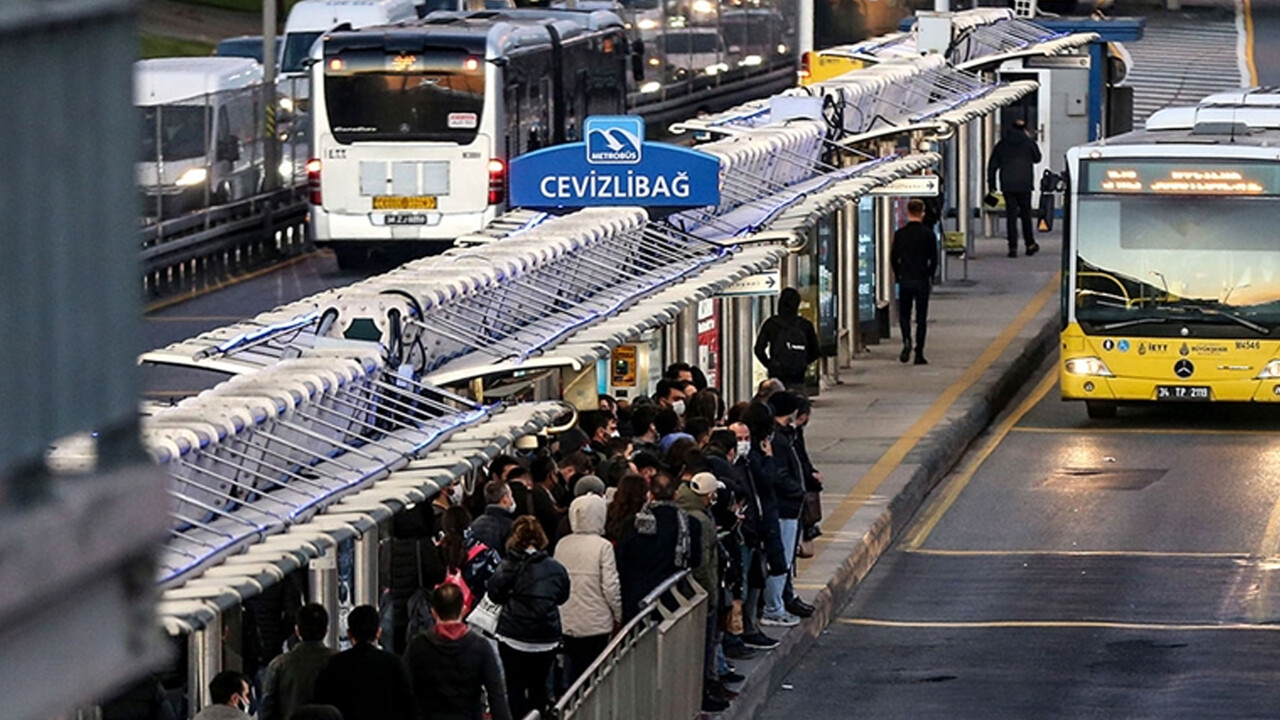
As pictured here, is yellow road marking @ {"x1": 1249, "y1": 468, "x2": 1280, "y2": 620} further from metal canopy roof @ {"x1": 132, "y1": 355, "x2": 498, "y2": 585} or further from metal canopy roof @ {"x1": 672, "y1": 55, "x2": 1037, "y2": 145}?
metal canopy roof @ {"x1": 132, "y1": 355, "x2": 498, "y2": 585}

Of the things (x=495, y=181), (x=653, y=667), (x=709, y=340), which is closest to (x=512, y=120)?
(x=495, y=181)

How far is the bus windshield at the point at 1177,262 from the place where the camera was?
26.3 meters

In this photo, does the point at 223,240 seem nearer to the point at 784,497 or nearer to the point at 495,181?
the point at 495,181

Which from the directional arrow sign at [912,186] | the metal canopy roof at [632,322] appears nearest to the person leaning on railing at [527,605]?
the metal canopy roof at [632,322]

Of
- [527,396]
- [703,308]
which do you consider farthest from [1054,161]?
[527,396]

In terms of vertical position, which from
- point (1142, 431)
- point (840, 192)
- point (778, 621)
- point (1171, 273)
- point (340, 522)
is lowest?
point (1142, 431)

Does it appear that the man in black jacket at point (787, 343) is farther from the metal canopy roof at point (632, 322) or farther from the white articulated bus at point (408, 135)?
the white articulated bus at point (408, 135)

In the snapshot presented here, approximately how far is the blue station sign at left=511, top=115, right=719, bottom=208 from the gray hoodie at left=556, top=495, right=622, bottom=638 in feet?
25.7

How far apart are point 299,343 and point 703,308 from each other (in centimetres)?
897

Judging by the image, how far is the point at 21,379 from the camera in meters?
3.08

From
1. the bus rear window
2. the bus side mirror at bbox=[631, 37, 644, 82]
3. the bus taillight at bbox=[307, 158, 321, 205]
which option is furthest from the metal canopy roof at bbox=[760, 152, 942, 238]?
the bus side mirror at bbox=[631, 37, 644, 82]

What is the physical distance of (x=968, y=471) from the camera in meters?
24.6

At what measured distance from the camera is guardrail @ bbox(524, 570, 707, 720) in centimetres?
1134

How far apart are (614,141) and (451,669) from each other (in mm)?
10452
